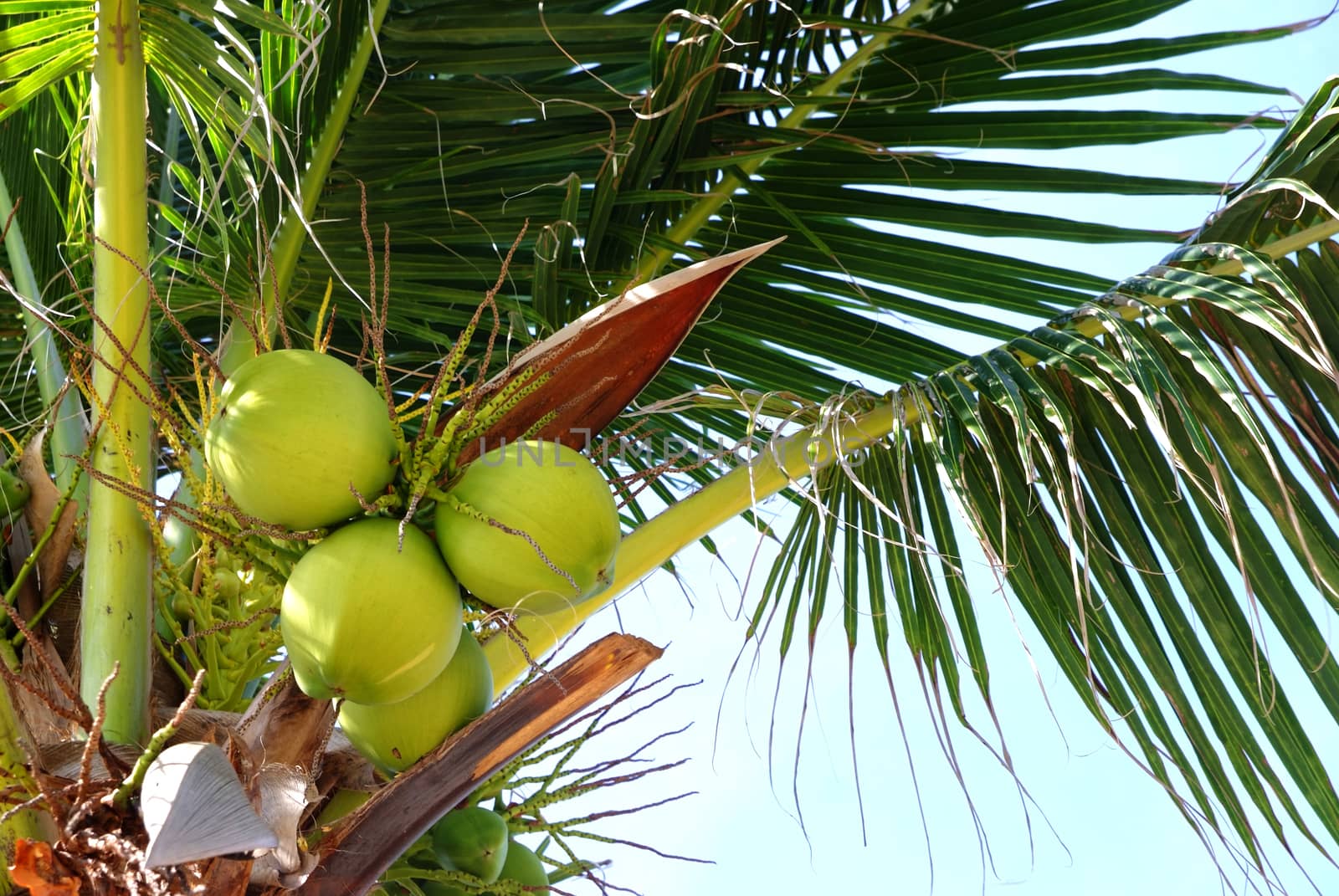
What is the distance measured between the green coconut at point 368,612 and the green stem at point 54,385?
58 centimetres

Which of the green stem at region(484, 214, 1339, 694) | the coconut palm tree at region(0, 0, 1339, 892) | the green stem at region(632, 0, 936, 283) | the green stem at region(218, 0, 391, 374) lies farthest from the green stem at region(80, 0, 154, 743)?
the green stem at region(632, 0, 936, 283)

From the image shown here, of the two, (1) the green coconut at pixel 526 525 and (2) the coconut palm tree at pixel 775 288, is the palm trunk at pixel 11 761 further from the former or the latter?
(1) the green coconut at pixel 526 525

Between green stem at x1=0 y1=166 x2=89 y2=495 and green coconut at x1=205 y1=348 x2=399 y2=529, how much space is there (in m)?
0.50

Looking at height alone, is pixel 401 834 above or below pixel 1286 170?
below

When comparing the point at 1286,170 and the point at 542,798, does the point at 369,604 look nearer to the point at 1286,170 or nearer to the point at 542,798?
the point at 542,798

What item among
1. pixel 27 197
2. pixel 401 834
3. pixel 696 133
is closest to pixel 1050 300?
pixel 696 133

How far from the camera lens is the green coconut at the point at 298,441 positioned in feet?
3.67

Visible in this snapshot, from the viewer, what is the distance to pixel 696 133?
1.96m

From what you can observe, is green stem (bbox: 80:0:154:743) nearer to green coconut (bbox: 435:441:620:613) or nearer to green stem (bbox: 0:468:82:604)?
green stem (bbox: 0:468:82:604)

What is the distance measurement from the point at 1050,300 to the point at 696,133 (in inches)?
24.8

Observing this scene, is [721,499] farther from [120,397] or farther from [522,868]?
[120,397]

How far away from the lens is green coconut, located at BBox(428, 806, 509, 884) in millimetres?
1402

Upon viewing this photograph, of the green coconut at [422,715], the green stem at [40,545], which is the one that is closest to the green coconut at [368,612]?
the green coconut at [422,715]

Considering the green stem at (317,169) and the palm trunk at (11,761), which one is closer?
the palm trunk at (11,761)
